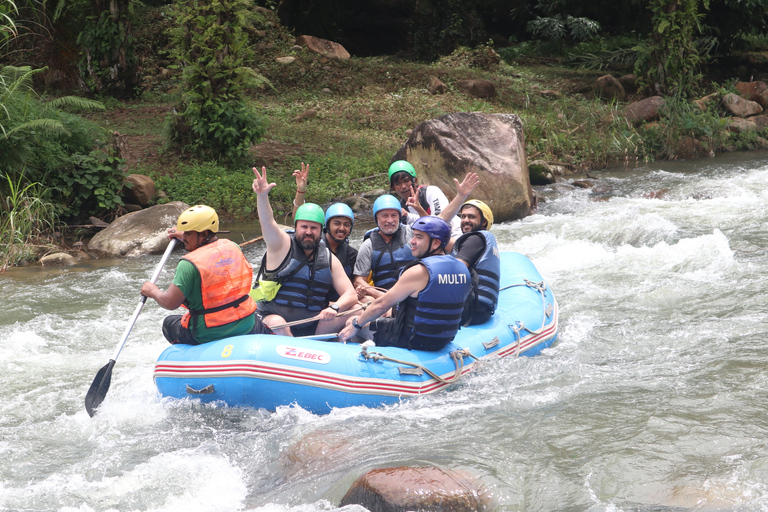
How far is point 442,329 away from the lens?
14.8ft

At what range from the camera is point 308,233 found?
4852mm

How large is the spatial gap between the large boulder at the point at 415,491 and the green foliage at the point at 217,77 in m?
8.41

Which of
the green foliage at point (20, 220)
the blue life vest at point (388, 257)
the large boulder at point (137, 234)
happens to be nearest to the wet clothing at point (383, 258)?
the blue life vest at point (388, 257)

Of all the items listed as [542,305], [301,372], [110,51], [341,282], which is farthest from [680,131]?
[301,372]

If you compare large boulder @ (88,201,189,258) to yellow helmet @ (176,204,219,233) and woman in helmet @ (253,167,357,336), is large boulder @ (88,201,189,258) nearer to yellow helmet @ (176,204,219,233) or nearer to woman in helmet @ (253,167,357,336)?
woman in helmet @ (253,167,357,336)

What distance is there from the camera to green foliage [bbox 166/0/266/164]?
10672 mm

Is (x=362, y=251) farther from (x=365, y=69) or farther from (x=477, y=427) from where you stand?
(x=365, y=69)

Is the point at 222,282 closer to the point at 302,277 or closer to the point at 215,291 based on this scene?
the point at 215,291

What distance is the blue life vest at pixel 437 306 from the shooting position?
4.34 metres

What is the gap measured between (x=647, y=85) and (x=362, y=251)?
1253 centimetres

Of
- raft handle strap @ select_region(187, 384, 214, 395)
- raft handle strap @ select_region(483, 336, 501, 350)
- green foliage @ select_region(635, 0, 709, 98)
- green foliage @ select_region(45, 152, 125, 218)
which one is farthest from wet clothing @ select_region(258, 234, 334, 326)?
green foliage @ select_region(635, 0, 709, 98)

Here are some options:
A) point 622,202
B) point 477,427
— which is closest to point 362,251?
point 477,427

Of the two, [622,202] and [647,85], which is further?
[647,85]

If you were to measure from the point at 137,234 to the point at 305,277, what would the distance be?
467 centimetres
